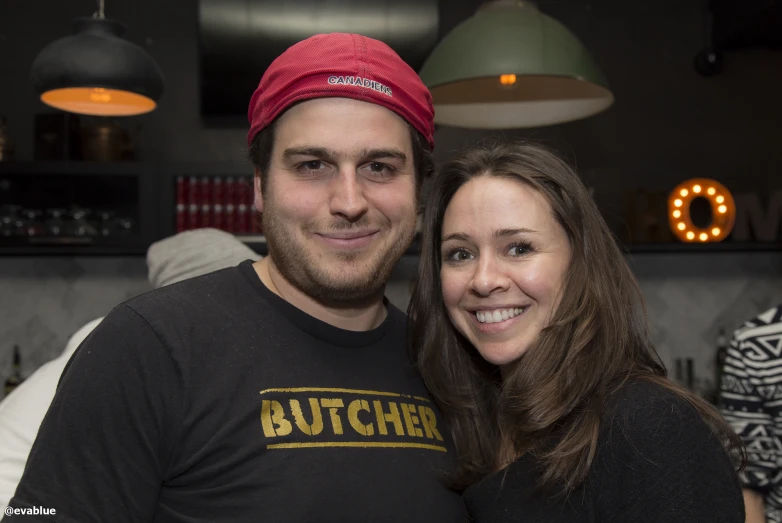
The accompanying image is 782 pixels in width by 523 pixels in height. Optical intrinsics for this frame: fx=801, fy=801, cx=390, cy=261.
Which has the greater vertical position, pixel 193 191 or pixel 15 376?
pixel 193 191

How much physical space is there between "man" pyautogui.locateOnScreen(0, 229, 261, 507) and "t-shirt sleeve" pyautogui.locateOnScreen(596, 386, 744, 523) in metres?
1.02

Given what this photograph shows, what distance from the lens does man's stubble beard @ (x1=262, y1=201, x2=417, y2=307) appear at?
1.48m

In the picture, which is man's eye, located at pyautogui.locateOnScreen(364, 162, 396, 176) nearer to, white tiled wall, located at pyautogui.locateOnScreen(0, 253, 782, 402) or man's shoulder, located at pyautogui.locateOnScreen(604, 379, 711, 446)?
man's shoulder, located at pyautogui.locateOnScreen(604, 379, 711, 446)

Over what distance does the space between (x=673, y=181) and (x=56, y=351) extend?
3237mm

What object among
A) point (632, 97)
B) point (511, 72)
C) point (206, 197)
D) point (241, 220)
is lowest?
point (241, 220)

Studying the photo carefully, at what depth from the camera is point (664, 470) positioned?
123 centimetres

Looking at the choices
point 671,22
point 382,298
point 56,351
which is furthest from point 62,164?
point 671,22

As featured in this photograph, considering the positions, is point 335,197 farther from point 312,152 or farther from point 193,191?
point 193,191

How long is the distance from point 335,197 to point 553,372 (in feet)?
1.67

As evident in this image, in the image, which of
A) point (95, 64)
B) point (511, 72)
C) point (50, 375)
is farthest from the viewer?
point (95, 64)

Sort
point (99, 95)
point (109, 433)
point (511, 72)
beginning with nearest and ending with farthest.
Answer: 1. point (109, 433)
2. point (511, 72)
3. point (99, 95)

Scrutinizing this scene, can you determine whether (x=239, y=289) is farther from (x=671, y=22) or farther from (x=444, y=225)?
(x=671, y=22)

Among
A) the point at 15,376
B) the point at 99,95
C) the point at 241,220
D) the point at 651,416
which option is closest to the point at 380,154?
the point at 651,416

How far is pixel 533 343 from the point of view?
4.92ft
